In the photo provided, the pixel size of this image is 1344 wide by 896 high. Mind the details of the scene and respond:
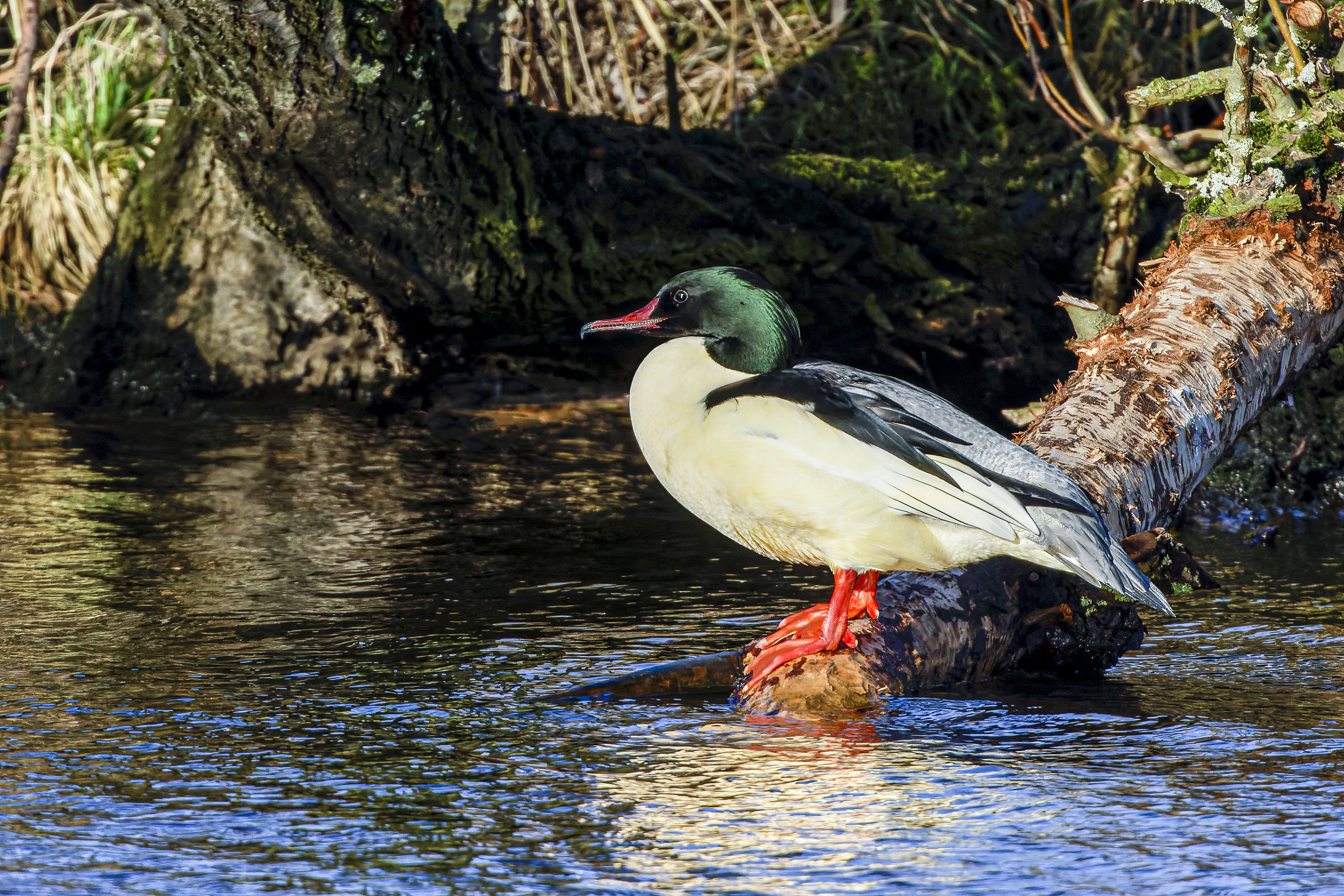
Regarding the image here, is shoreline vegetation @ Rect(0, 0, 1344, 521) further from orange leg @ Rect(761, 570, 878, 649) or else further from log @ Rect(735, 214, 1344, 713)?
orange leg @ Rect(761, 570, 878, 649)

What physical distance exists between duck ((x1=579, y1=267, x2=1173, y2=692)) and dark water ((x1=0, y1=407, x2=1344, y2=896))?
0.38m

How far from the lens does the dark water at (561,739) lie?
2887mm

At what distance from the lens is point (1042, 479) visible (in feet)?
12.3

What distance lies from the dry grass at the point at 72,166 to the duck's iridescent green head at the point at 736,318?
7.32m

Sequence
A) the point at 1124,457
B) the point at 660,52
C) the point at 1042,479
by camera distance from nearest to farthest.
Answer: the point at 1042,479
the point at 1124,457
the point at 660,52

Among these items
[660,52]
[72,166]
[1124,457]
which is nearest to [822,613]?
[1124,457]

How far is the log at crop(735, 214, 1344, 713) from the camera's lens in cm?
394

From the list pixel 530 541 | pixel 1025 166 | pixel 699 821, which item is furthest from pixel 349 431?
pixel 699 821

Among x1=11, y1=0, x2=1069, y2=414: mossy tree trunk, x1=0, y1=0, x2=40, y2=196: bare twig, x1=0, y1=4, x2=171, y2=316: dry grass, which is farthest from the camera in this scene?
x1=0, y1=4, x2=171, y2=316: dry grass

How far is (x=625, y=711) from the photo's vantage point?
385cm

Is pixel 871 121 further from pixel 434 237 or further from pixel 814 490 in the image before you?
pixel 814 490

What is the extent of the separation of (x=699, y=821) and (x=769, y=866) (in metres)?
0.26

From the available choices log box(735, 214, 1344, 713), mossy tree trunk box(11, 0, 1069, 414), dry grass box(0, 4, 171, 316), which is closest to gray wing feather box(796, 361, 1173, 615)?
log box(735, 214, 1344, 713)

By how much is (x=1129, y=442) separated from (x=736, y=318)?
137 cm
